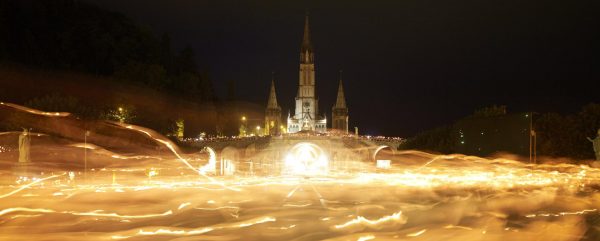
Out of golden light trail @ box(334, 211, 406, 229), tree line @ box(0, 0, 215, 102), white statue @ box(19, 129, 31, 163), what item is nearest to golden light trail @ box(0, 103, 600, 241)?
golden light trail @ box(334, 211, 406, 229)

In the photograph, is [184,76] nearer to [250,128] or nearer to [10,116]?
[250,128]

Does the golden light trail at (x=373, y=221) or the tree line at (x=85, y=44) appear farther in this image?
the tree line at (x=85, y=44)

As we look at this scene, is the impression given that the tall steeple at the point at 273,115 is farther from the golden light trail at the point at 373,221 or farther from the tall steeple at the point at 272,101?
the golden light trail at the point at 373,221

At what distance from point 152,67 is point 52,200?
222 ft

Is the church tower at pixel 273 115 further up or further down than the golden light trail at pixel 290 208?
further up

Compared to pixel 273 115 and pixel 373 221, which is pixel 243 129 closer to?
pixel 273 115

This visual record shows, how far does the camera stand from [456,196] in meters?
20.1

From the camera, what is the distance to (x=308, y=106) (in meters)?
176

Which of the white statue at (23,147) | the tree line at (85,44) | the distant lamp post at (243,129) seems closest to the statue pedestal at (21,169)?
the white statue at (23,147)

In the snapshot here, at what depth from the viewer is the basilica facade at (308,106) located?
569 ft

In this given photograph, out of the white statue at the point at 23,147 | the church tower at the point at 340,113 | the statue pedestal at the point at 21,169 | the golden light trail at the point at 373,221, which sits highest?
the church tower at the point at 340,113

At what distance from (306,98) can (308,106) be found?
239 centimetres

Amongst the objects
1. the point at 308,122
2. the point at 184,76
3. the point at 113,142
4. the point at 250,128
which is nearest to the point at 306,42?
the point at 308,122

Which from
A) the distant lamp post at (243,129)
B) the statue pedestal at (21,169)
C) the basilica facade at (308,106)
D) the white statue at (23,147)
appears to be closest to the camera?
the white statue at (23,147)
